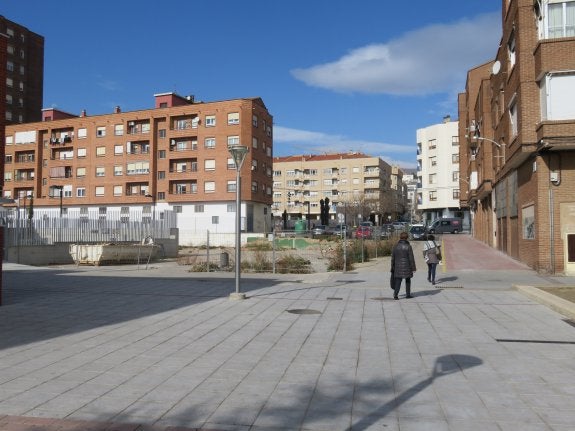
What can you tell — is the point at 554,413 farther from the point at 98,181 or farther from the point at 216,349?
the point at 98,181

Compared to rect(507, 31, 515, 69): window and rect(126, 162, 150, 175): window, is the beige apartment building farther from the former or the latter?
rect(507, 31, 515, 69): window

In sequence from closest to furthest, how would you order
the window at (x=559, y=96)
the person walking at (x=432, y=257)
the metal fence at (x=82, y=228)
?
the person walking at (x=432, y=257) → the window at (x=559, y=96) → the metal fence at (x=82, y=228)

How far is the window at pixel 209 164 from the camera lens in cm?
6278

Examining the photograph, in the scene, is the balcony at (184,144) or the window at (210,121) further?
the balcony at (184,144)

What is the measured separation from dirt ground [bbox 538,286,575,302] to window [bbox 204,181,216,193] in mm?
51639

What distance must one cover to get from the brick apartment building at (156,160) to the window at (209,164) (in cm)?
12

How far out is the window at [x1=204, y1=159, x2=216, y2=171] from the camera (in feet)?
206

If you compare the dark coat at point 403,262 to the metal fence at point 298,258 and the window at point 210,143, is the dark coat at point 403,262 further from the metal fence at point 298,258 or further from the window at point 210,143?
the window at point 210,143

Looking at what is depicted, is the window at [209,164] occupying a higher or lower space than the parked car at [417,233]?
higher

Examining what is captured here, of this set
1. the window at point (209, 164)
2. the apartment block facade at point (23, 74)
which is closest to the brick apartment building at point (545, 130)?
the window at point (209, 164)

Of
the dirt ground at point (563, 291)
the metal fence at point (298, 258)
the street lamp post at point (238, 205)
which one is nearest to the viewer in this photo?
the dirt ground at point (563, 291)

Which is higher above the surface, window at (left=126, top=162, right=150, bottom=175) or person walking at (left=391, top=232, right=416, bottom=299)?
window at (left=126, top=162, right=150, bottom=175)

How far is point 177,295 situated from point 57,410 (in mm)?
8582

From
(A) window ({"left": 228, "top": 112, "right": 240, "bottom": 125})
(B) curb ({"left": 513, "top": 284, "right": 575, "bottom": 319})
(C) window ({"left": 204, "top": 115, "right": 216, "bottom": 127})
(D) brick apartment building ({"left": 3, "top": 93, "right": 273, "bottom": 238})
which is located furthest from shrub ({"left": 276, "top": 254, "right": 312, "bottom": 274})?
(C) window ({"left": 204, "top": 115, "right": 216, "bottom": 127})
